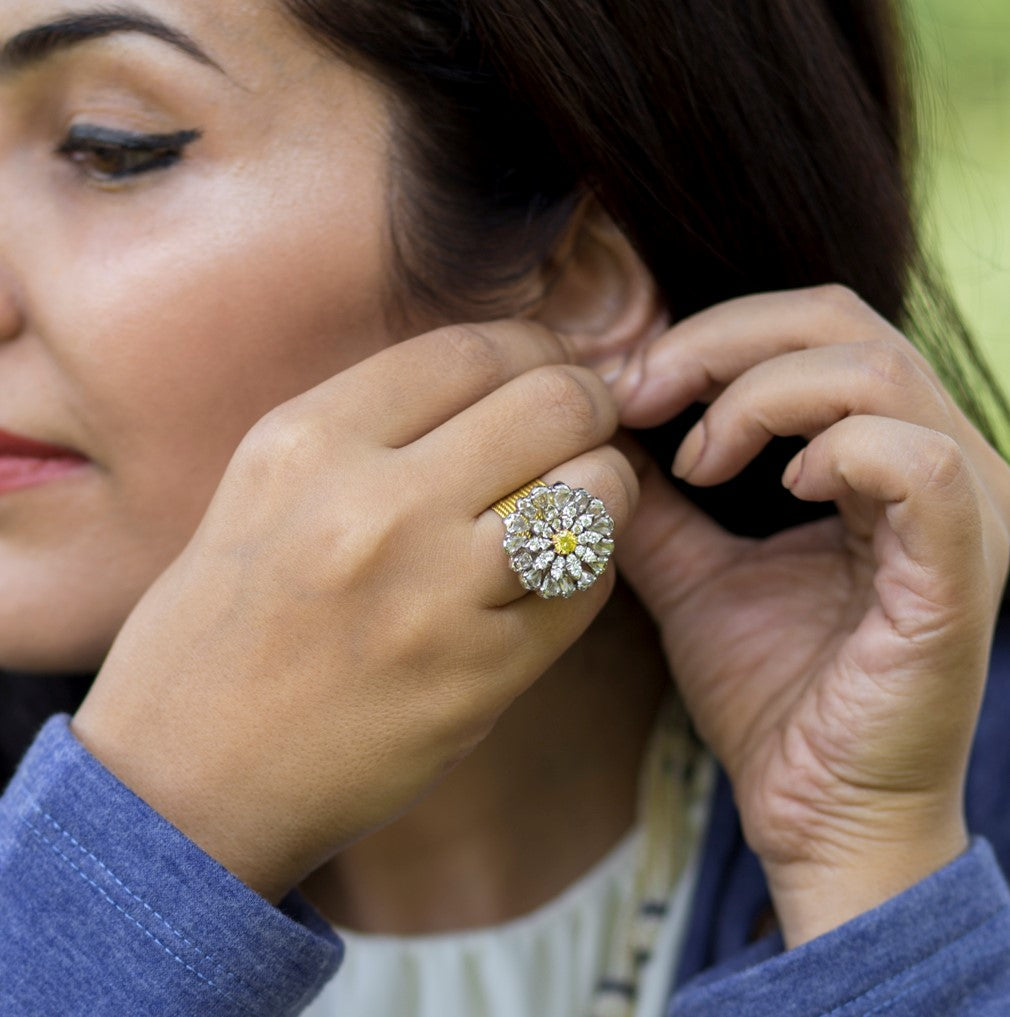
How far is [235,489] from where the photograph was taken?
4.23 feet

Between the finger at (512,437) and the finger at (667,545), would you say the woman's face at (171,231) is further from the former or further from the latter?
the finger at (667,545)

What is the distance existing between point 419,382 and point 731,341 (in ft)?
1.33

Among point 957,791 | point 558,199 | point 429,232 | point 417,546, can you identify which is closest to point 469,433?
point 417,546

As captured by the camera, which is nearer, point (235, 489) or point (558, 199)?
point (235, 489)

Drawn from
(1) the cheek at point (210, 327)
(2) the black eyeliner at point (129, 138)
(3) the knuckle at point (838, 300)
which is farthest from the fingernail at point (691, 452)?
(2) the black eyeliner at point (129, 138)

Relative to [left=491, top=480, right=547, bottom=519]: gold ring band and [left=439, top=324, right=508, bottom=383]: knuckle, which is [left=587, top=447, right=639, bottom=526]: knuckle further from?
[left=439, top=324, right=508, bottom=383]: knuckle

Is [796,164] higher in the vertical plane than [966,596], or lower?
higher

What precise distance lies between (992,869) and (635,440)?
730 mm

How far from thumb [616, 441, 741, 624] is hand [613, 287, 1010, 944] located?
82mm

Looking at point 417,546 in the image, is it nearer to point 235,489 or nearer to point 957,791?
point 235,489

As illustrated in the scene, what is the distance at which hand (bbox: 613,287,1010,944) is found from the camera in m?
1.33

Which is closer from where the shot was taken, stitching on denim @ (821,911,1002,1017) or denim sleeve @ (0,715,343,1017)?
denim sleeve @ (0,715,343,1017)

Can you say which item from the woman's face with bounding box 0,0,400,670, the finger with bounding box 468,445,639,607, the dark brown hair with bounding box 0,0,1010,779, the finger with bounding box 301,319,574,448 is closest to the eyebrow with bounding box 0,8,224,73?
the woman's face with bounding box 0,0,400,670

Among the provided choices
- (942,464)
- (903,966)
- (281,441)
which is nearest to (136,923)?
Result: (281,441)
